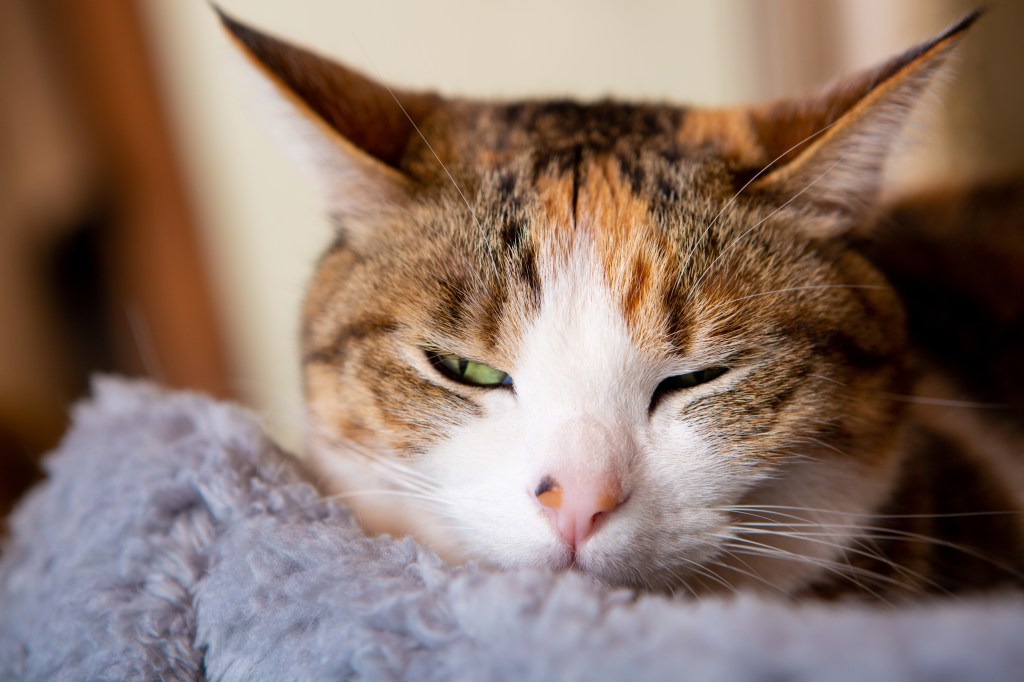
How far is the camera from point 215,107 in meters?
2.02

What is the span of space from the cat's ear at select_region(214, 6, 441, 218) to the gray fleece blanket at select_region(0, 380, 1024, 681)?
26 cm

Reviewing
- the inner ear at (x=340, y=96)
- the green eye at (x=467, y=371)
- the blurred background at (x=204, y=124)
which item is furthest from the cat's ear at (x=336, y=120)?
the blurred background at (x=204, y=124)

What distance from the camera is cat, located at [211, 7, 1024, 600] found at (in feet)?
2.06

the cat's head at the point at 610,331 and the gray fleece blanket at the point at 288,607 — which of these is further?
the cat's head at the point at 610,331

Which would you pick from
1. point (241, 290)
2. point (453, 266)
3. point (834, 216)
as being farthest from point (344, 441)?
point (241, 290)

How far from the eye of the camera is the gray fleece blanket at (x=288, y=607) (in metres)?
0.41

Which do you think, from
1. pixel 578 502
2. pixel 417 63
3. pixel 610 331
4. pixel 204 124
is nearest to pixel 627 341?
pixel 610 331

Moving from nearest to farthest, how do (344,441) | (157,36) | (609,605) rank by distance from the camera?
(609,605), (344,441), (157,36)

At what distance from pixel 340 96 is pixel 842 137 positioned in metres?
0.48

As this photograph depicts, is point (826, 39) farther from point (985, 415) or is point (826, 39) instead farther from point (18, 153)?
point (18, 153)

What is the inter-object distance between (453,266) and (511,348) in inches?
4.0

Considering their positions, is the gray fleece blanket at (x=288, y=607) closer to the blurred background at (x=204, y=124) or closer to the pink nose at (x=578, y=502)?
the pink nose at (x=578, y=502)

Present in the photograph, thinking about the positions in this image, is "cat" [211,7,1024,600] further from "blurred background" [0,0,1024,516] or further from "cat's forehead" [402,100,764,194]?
"blurred background" [0,0,1024,516]

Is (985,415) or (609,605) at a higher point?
(609,605)
